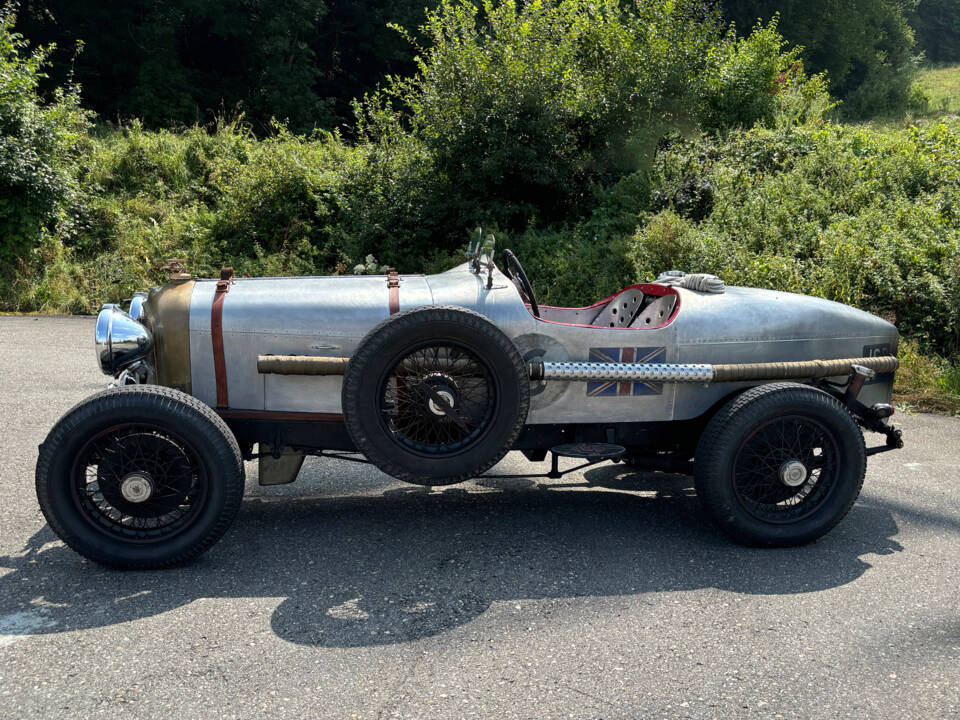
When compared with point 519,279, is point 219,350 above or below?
below

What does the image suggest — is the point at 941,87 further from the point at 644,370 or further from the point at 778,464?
the point at 644,370

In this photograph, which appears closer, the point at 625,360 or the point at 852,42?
the point at 625,360

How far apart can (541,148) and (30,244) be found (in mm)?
8610

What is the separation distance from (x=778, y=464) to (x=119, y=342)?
3.19 metres

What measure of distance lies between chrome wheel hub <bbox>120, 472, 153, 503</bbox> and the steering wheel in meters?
2.02

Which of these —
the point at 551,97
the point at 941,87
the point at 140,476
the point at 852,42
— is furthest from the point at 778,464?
the point at 852,42

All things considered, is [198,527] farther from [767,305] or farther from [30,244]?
[30,244]

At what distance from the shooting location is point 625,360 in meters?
3.93

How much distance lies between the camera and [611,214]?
12.5 m

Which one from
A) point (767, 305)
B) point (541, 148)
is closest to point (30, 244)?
point (541, 148)

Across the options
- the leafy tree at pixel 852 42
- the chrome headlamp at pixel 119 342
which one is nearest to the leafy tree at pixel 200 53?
the leafy tree at pixel 852 42

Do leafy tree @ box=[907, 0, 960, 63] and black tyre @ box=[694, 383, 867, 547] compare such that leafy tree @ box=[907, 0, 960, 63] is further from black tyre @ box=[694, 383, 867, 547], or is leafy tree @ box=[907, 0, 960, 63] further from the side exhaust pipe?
black tyre @ box=[694, 383, 867, 547]

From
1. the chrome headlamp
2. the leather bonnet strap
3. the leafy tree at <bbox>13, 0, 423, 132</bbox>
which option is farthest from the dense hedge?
the leafy tree at <bbox>13, 0, 423, 132</bbox>

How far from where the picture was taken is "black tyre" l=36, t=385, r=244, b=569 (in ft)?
11.0
